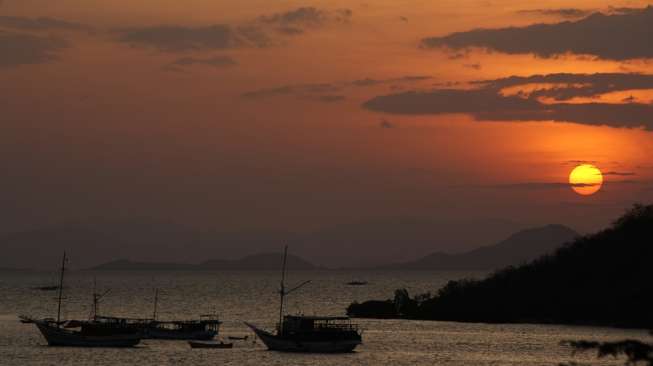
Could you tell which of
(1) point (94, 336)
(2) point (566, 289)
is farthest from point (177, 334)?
(2) point (566, 289)

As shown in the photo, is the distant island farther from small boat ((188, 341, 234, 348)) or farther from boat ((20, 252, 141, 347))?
boat ((20, 252, 141, 347))

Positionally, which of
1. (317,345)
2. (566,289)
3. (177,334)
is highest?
(566,289)

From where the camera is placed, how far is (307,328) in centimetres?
10638

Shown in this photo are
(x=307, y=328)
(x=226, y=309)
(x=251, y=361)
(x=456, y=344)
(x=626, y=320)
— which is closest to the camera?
(x=251, y=361)

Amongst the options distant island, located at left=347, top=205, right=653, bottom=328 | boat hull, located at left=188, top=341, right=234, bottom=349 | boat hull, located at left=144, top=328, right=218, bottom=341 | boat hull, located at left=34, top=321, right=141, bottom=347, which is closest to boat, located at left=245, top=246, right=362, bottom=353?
boat hull, located at left=188, top=341, right=234, bottom=349

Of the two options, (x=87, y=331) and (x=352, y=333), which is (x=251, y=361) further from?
(x=87, y=331)

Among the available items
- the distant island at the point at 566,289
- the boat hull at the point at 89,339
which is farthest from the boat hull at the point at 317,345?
the distant island at the point at 566,289

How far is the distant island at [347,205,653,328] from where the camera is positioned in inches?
6033

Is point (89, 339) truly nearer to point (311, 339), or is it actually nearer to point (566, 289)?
point (311, 339)

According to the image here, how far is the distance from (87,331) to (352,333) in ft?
90.0

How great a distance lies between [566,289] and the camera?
16175 cm

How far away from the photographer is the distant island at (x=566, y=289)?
15325 cm

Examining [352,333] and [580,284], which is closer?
[352,333]

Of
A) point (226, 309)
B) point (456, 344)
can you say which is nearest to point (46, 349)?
point (456, 344)
